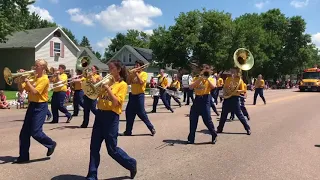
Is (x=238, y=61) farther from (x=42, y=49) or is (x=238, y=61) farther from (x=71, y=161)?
(x=42, y=49)

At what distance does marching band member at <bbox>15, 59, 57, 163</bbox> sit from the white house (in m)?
27.2

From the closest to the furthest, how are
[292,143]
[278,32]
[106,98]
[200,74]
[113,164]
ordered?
[106,98]
[113,164]
[200,74]
[292,143]
[278,32]

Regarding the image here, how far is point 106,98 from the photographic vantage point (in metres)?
5.21

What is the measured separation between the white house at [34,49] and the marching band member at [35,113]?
27222mm

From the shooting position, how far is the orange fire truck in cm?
4102

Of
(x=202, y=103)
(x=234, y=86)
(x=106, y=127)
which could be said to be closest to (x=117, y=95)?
A: (x=106, y=127)

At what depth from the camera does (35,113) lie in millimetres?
6199

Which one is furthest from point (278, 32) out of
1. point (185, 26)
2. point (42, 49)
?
point (42, 49)

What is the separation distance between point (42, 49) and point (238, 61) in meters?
26.9

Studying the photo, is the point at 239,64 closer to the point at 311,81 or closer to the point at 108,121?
the point at 108,121

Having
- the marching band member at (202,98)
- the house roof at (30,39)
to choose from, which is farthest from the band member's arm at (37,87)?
the house roof at (30,39)

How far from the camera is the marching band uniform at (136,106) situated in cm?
916

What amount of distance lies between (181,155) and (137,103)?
2.50m

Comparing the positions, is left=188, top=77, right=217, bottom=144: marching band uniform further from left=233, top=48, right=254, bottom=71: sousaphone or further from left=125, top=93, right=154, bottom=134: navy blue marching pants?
left=233, top=48, right=254, bottom=71: sousaphone
